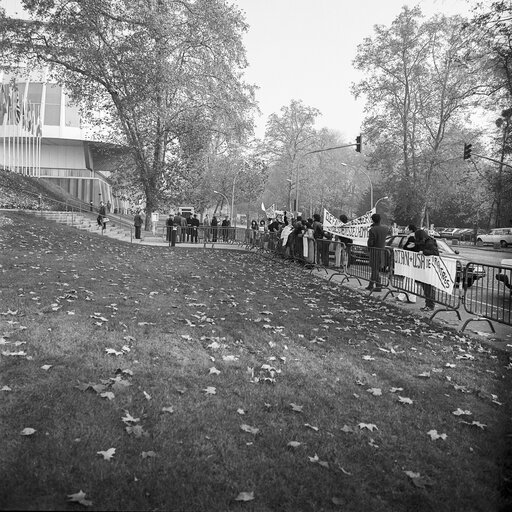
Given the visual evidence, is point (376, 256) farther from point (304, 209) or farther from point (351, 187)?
point (351, 187)

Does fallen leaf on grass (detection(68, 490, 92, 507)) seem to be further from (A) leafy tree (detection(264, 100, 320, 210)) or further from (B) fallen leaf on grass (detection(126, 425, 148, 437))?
(A) leafy tree (detection(264, 100, 320, 210))

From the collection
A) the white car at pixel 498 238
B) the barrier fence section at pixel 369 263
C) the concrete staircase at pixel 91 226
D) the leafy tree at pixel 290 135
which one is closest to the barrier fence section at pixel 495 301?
the barrier fence section at pixel 369 263

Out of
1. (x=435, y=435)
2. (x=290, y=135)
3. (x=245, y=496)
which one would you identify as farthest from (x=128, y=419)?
(x=290, y=135)

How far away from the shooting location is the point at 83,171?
59625mm

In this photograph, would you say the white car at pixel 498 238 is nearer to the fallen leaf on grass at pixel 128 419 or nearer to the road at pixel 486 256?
the road at pixel 486 256

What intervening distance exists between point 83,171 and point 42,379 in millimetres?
59158

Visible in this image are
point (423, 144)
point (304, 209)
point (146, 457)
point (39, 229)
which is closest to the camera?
point (146, 457)

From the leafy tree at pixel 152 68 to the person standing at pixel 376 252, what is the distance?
16.4 meters

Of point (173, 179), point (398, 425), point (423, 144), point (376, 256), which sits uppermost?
point (423, 144)

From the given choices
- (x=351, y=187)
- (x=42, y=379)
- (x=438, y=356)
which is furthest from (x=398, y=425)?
(x=351, y=187)

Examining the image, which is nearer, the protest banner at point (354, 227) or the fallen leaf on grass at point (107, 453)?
the fallen leaf on grass at point (107, 453)

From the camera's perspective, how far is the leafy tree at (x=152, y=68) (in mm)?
24344

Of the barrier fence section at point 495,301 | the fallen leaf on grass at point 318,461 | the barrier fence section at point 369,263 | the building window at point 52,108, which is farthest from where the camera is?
the building window at point 52,108

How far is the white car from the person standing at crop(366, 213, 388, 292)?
119ft
